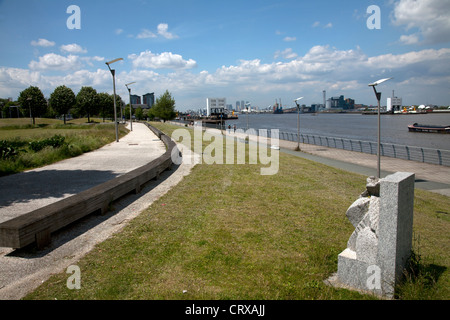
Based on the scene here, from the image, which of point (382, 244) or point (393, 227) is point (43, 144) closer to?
point (382, 244)

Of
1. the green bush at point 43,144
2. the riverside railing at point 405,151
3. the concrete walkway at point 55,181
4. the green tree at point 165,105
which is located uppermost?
the green tree at point 165,105

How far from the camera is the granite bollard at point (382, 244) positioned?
396 cm

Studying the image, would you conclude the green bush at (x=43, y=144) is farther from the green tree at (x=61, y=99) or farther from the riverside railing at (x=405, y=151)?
the green tree at (x=61, y=99)

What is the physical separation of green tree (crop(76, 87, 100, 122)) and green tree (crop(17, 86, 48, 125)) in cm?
1091

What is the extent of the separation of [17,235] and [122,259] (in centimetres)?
155

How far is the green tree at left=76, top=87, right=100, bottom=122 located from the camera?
290 feet

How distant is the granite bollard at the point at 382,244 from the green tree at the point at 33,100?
3334 inches

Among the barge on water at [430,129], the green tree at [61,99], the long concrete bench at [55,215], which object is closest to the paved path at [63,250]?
the long concrete bench at [55,215]

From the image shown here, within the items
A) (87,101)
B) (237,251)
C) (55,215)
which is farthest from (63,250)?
(87,101)

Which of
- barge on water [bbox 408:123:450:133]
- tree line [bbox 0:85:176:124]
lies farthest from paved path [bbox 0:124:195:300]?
barge on water [bbox 408:123:450:133]

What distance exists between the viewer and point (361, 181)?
41.9ft

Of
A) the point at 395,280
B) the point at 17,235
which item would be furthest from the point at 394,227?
the point at 17,235

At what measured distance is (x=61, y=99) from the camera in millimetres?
83875

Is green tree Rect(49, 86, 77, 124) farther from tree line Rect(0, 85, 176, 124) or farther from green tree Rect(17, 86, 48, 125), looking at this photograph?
green tree Rect(17, 86, 48, 125)
